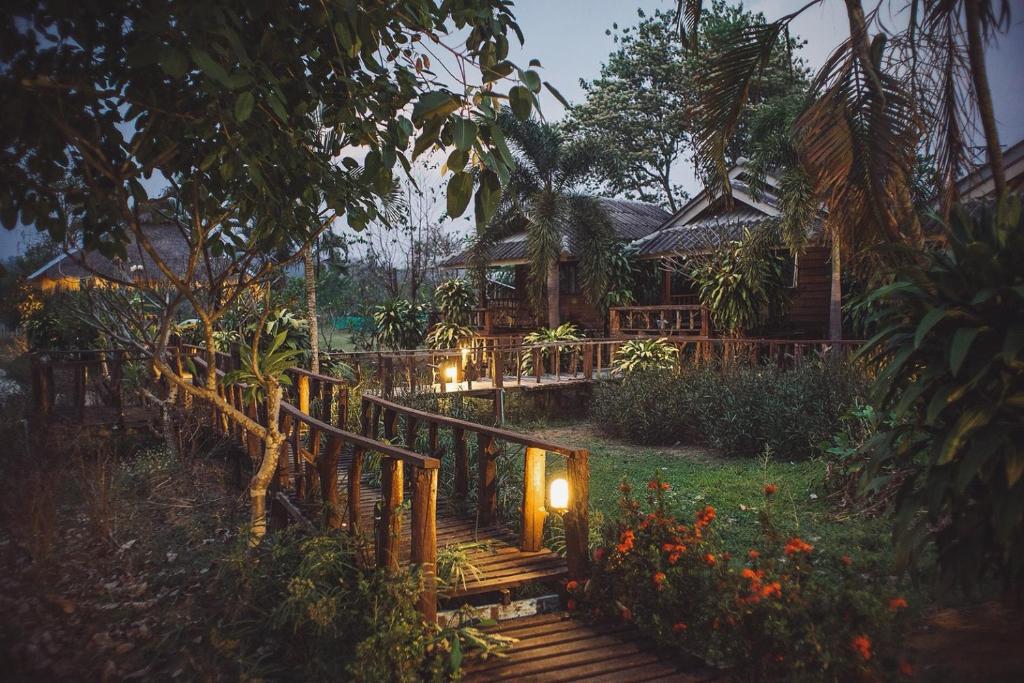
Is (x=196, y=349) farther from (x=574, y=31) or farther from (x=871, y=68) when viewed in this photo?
(x=871, y=68)

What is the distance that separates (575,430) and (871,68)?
727 centimetres

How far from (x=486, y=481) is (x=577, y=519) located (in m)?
0.94

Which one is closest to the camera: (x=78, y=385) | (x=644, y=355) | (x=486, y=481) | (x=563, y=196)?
(x=486, y=481)

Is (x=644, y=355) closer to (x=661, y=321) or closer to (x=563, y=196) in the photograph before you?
(x=661, y=321)

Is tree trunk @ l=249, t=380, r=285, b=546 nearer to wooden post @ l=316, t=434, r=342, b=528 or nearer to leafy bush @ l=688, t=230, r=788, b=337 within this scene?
wooden post @ l=316, t=434, r=342, b=528

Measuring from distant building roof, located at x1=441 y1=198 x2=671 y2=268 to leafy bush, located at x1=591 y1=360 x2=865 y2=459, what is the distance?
246 inches

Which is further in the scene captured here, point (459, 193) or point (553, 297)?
point (553, 297)

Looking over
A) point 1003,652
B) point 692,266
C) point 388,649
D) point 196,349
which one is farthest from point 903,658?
point 692,266

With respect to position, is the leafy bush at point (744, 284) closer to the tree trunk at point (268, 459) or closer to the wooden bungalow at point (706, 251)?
the wooden bungalow at point (706, 251)

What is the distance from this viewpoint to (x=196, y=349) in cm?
924

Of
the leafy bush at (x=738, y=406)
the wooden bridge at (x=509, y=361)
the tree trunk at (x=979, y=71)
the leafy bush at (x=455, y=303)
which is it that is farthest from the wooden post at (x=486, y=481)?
the leafy bush at (x=455, y=303)

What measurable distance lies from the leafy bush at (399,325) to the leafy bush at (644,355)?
6170mm

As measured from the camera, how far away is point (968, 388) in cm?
289

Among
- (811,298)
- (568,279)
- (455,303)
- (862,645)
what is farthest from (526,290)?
(862,645)
